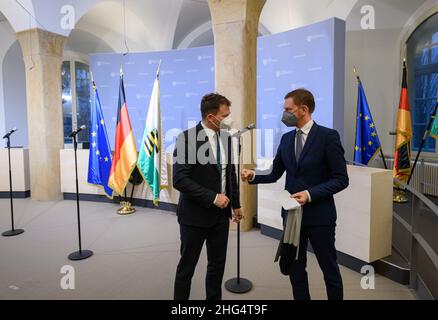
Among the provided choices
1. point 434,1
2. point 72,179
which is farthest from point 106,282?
point 434,1

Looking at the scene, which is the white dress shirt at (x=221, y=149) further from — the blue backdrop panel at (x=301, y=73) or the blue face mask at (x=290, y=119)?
the blue backdrop panel at (x=301, y=73)

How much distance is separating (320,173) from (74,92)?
959cm

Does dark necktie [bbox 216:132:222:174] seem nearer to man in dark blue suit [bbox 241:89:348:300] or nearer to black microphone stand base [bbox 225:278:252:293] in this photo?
man in dark blue suit [bbox 241:89:348:300]

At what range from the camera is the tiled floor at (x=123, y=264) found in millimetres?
2650

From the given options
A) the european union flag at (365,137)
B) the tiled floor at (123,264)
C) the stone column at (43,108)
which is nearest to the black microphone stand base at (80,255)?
the tiled floor at (123,264)

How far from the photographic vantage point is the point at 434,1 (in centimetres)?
584

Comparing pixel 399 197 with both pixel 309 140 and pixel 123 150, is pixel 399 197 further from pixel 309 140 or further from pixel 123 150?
pixel 123 150

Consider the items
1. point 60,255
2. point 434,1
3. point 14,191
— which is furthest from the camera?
point 14,191

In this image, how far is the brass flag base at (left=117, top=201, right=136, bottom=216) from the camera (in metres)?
5.19

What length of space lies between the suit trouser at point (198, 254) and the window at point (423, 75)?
18.9 ft

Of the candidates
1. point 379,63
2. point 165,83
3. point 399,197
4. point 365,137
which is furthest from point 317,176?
point 379,63

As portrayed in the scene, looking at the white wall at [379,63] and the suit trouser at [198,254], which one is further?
the white wall at [379,63]

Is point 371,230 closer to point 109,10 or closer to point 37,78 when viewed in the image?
point 37,78

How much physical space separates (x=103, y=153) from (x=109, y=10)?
14.1 feet
